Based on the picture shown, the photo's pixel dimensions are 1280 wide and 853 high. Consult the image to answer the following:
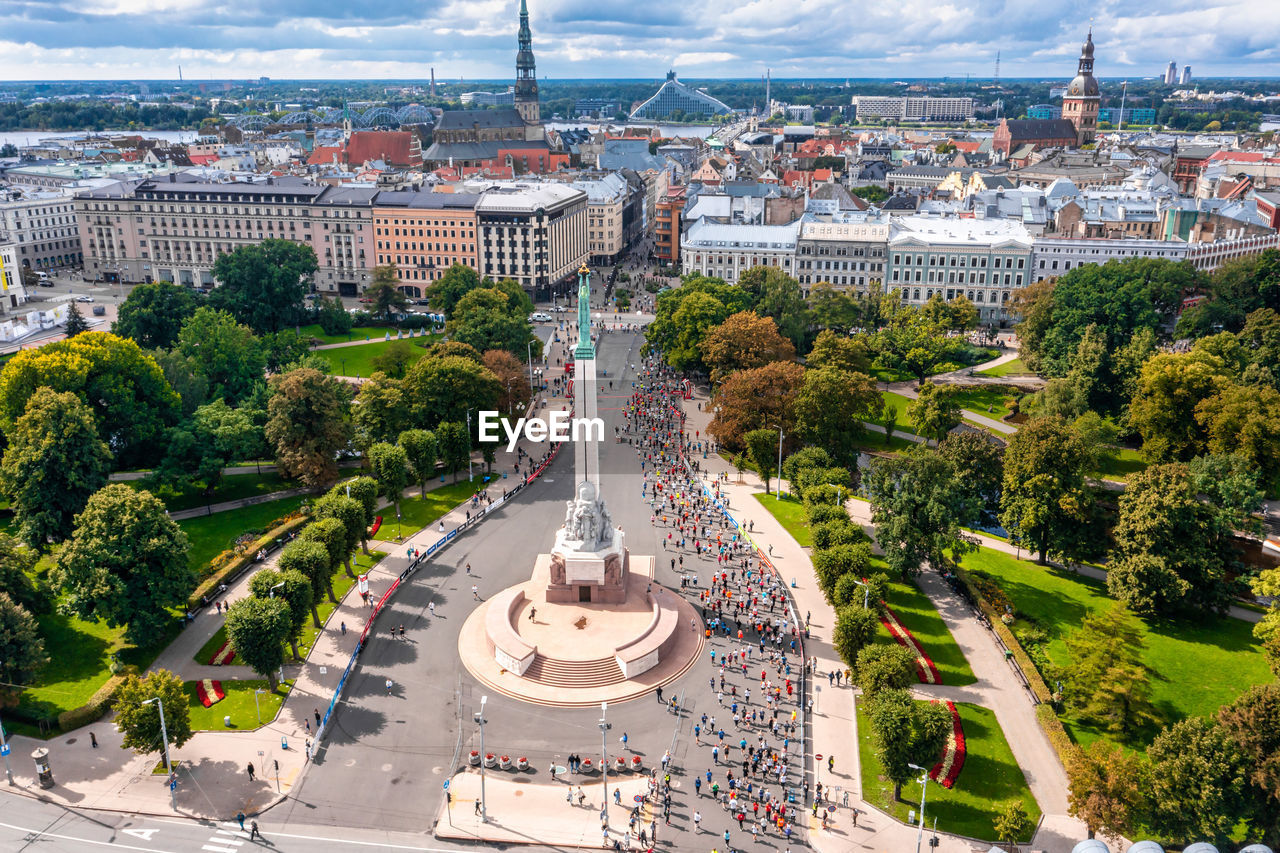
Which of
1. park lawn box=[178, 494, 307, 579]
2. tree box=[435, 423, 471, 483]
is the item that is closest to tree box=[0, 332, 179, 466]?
park lawn box=[178, 494, 307, 579]

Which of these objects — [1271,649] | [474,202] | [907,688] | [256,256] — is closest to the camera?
[907,688]

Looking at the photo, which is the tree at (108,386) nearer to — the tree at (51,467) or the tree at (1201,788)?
the tree at (51,467)

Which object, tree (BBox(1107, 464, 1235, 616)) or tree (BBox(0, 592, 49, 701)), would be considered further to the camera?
tree (BBox(1107, 464, 1235, 616))

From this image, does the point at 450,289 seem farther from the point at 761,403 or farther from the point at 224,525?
the point at 224,525

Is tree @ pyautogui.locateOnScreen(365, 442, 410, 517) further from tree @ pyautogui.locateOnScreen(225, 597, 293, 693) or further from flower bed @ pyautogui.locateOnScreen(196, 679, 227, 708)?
flower bed @ pyautogui.locateOnScreen(196, 679, 227, 708)

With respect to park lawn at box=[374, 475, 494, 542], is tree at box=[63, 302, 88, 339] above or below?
above

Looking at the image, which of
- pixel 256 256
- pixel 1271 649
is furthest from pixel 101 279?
pixel 1271 649

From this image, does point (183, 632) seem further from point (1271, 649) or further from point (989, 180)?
point (989, 180)
